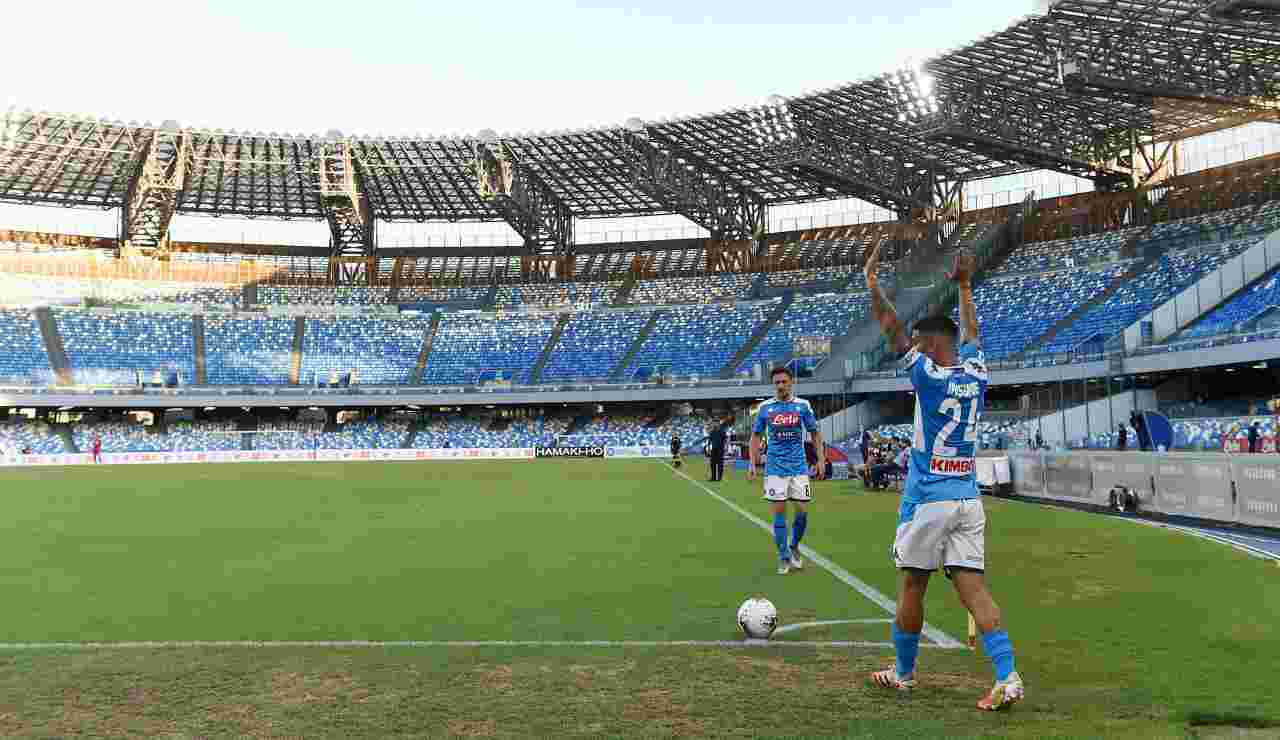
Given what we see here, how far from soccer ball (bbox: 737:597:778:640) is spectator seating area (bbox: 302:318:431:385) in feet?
201

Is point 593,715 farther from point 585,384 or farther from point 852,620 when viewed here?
point 585,384

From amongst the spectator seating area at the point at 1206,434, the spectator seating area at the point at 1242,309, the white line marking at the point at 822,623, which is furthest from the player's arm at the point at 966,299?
the spectator seating area at the point at 1242,309

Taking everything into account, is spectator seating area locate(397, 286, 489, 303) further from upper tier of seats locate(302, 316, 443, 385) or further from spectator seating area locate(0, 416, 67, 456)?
spectator seating area locate(0, 416, 67, 456)

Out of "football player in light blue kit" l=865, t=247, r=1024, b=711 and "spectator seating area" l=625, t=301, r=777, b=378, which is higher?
"spectator seating area" l=625, t=301, r=777, b=378

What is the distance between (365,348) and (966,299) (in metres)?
66.1

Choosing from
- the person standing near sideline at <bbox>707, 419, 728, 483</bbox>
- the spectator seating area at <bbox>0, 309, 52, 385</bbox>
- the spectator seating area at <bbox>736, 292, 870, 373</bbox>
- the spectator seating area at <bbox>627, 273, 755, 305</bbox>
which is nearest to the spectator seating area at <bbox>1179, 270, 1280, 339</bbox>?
the person standing near sideline at <bbox>707, 419, 728, 483</bbox>

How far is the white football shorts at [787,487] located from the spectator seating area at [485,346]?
55295 mm

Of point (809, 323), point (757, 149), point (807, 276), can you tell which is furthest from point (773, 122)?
point (807, 276)

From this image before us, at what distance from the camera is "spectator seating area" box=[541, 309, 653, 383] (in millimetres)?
66000

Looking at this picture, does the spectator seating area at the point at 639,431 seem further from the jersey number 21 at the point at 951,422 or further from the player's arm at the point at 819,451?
the jersey number 21 at the point at 951,422

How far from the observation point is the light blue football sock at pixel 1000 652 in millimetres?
5379

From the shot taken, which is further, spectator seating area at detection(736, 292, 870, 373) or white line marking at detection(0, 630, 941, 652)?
spectator seating area at detection(736, 292, 870, 373)

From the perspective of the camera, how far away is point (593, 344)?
68.1m

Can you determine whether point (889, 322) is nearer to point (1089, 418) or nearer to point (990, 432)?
point (1089, 418)
